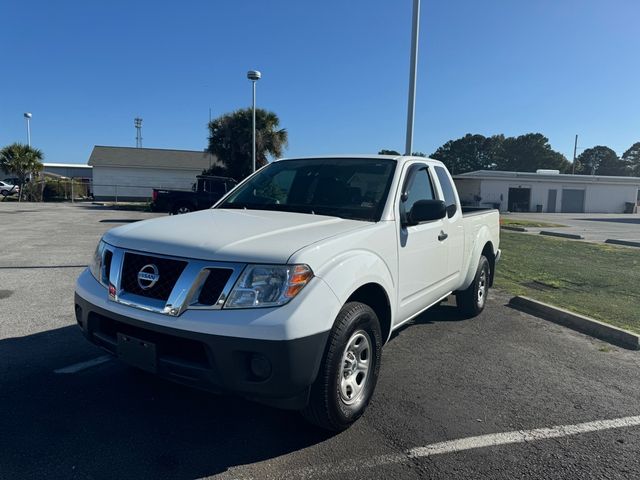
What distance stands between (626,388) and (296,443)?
9.92 ft

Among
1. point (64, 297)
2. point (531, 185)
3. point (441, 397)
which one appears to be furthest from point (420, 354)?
point (531, 185)

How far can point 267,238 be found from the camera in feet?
9.72

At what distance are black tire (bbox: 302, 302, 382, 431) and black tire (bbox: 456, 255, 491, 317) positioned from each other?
2.86 m

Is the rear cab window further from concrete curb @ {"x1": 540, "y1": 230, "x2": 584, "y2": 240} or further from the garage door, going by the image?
the garage door

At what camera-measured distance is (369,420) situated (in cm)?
339

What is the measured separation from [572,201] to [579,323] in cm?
4258

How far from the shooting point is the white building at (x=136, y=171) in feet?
120

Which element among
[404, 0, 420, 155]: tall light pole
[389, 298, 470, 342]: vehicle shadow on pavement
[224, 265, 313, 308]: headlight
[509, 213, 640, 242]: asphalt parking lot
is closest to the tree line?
[509, 213, 640, 242]: asphalt parking lot

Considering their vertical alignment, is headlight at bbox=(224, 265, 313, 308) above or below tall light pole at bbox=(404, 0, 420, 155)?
below

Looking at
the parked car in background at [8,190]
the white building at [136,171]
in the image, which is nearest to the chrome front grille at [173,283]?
the white building at [136,171]

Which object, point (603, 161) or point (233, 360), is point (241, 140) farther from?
point (603, 161)

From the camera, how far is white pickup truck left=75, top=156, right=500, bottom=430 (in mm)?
2602

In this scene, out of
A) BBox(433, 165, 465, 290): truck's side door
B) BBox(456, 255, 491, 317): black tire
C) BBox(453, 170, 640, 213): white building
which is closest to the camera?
BBox(433, 165, 465, 290): truck's side door

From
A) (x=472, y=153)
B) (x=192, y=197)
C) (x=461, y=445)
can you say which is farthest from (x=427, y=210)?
(x=472, y=153)
